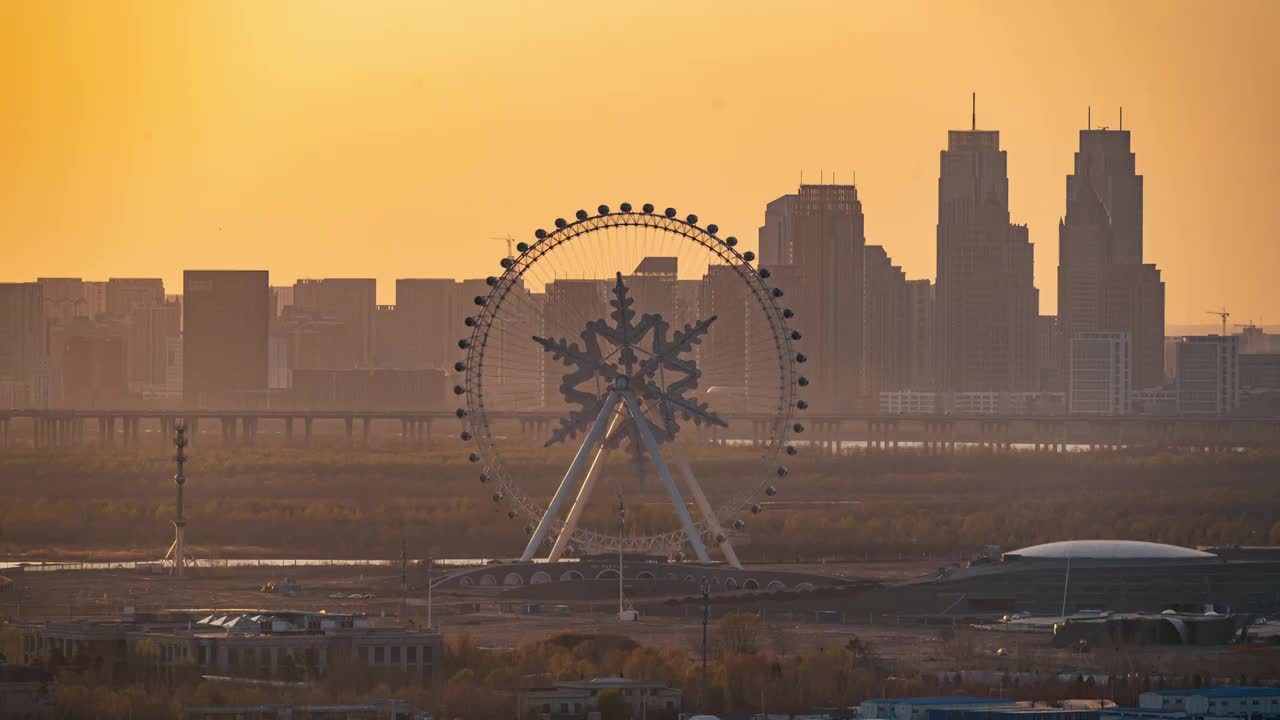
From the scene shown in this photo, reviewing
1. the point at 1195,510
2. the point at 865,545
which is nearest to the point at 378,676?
the point at 865,545

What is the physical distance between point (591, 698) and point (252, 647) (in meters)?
13.5

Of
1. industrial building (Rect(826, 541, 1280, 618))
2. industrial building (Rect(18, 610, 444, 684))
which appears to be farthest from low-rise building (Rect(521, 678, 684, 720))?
industrial building (Rect(826, 541, 1280, 618))

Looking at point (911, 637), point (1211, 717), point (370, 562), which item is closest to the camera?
point (1211, 717)

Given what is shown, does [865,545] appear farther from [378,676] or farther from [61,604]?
[378,676]

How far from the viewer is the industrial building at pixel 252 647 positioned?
93.6 metres

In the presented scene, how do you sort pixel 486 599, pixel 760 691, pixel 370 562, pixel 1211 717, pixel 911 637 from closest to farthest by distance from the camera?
pixel 1211 717 → pixel 760 691 → pixel 911 637 → pixel 486 599 → pixel 370 562

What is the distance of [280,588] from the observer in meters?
122

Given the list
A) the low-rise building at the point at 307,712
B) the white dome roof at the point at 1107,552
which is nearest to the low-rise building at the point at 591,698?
the low-rise building at the point at 307,712

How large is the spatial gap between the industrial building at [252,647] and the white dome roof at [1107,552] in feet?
114

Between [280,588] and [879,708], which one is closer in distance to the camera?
[879,708]

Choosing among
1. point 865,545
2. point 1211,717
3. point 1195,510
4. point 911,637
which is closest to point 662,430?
point 911,637

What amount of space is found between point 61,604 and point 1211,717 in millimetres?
46742

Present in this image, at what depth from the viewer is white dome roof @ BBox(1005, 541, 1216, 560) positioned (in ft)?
412

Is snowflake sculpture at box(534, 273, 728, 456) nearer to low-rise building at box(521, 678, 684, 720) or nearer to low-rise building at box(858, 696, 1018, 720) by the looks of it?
low-rise building at box(521, 678, 684, 720)
